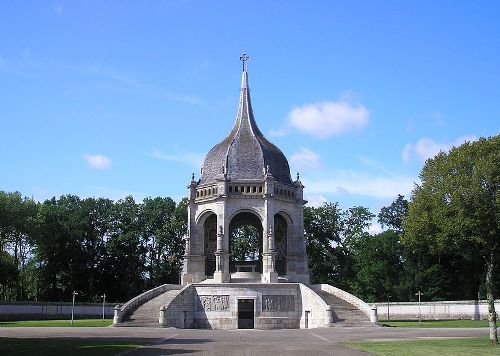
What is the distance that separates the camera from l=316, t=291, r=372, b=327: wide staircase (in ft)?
160

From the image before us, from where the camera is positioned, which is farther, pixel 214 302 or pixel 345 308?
pixel 214 302

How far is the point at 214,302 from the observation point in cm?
5400

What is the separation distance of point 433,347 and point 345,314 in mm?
23719

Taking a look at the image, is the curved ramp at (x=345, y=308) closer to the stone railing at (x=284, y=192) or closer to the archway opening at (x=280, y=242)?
the archway opening at (x=280, y=242)

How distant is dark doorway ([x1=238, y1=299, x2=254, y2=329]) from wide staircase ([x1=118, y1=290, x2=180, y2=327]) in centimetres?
565

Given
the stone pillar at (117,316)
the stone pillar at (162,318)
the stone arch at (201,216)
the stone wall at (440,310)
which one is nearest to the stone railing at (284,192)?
the stone arch at (201,216)

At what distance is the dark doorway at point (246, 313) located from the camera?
2130 inches

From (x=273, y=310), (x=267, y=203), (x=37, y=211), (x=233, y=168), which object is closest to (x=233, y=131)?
(x=233, y=168)

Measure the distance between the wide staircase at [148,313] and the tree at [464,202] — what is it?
21.3 m

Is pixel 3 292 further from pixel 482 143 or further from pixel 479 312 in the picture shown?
pixel 482 143

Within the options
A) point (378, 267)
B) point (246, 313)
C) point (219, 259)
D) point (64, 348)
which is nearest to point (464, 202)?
point (64, 348)

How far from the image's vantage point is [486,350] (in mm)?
25812

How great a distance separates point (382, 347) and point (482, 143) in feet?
46.9

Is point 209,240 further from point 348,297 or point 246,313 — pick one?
point 348,297
